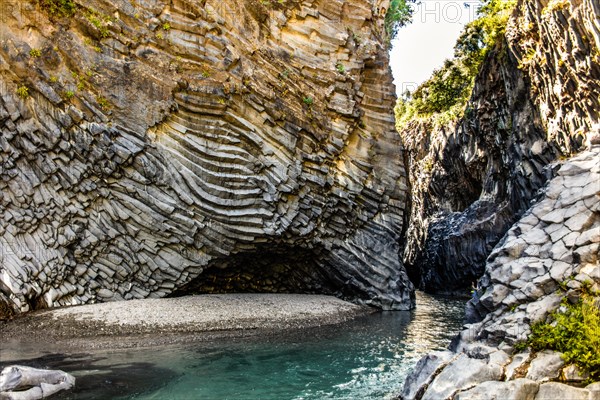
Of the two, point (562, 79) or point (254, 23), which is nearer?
point (562, 79)

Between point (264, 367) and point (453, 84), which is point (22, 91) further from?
point (453, 84)

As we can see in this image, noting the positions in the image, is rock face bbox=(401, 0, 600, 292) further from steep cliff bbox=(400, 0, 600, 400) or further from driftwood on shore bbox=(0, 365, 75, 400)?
driftwood on shore bbox=(0, 365, 75, 400)

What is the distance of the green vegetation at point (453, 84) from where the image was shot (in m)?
36.3

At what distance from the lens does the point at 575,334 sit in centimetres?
937

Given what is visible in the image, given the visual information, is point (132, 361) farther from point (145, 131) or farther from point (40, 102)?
point (40, 102)

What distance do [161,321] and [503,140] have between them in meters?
21.2

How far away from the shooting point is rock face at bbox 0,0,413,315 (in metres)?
18.4

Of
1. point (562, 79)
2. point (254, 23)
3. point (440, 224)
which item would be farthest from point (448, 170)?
point (254, 23)

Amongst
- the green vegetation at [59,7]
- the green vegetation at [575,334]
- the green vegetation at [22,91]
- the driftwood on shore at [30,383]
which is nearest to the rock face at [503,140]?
the green vegetation at [575,334]

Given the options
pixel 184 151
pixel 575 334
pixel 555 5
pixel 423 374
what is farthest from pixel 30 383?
pixel 555 5

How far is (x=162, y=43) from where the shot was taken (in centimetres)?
2006

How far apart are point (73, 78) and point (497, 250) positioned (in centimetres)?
1721

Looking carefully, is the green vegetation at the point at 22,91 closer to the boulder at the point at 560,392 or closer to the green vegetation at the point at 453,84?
the boulder at the point at 560,392

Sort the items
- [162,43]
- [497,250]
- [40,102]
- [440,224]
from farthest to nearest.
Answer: [440,224], [162,43], [40,102], [497,250]
